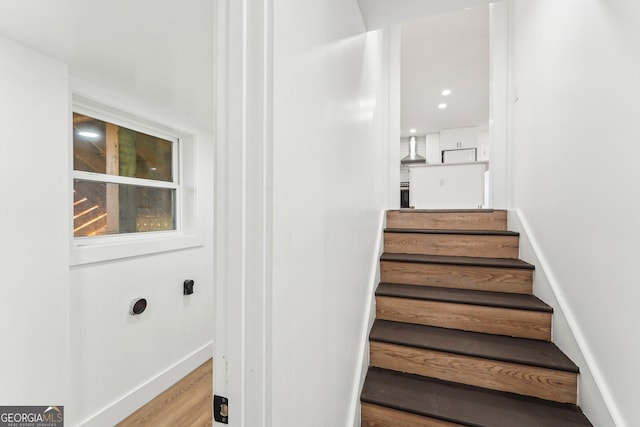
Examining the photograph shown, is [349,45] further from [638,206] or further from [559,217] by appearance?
[559,217]

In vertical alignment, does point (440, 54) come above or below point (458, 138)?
Answer: above

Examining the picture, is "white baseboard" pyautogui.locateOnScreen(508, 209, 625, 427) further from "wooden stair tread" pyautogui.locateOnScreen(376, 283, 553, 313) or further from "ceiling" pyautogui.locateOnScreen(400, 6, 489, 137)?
"ceiling" pyautogui.locateOnScreen(400, 6, 489, 137)

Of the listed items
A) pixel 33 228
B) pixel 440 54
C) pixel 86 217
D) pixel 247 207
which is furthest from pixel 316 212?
pixel 440 54

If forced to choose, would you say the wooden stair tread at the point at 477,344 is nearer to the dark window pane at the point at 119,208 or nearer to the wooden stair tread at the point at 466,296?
the wooden stair tread at the point at 466,296

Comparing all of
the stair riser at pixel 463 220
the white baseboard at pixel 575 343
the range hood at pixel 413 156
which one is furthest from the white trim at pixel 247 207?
the range hood at pixel 413 156

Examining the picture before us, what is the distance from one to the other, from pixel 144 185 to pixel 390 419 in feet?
7.91

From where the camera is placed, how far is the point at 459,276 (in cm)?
183

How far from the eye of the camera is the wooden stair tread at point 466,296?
1515 mm

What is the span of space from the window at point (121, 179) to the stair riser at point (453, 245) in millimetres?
2062

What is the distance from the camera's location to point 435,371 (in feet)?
4.66

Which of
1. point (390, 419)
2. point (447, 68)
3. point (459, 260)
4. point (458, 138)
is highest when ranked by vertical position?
point (447, 68)

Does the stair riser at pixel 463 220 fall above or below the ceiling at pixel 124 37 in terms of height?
below

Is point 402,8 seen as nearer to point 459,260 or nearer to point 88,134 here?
point 459,260

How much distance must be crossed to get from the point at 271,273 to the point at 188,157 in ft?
8.25
